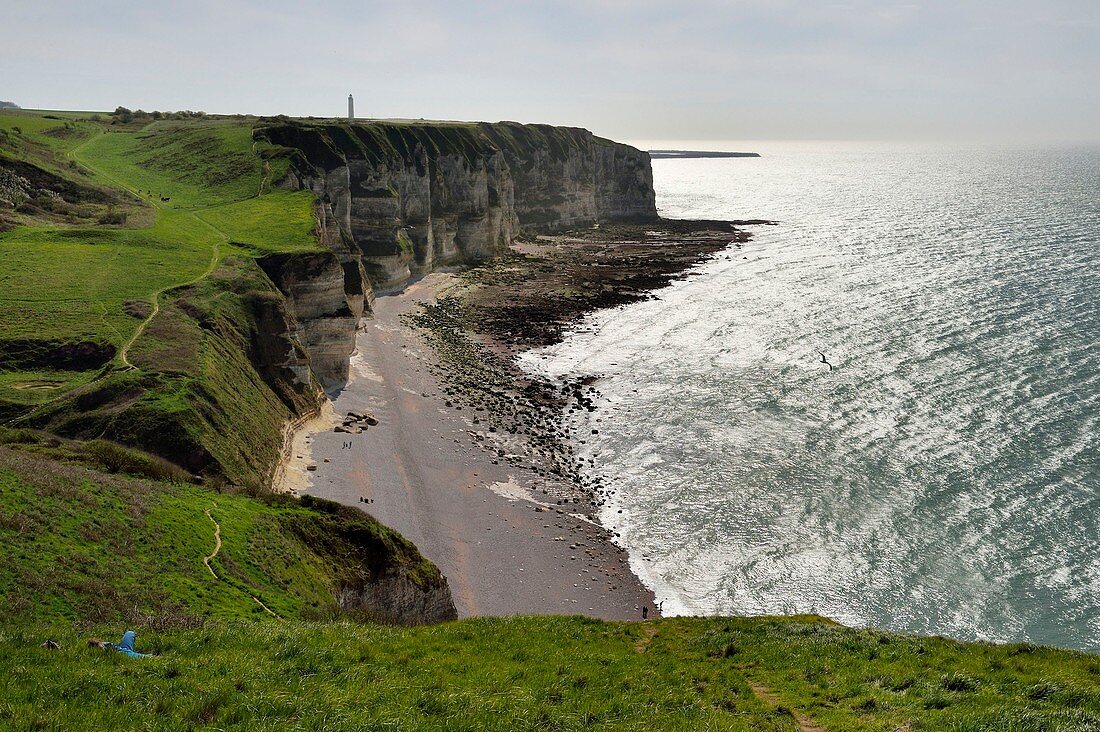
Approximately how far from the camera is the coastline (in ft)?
135

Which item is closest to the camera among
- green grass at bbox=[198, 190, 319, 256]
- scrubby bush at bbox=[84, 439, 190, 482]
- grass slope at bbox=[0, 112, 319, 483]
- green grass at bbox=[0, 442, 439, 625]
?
green grass at bbox=[0, 442, 439, 625]

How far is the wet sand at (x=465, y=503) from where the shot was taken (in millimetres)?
40094

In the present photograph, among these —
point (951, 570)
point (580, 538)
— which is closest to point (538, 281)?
point (580, 538)

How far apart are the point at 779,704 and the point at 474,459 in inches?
1525

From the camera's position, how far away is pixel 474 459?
54781mm

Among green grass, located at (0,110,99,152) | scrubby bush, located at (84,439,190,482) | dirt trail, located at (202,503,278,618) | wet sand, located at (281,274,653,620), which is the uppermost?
green grass, located at (0,110,99,152)

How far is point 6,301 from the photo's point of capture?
46.6 meters

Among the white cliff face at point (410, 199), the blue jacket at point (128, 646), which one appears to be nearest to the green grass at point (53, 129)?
the white cliff face at point (410, 199)

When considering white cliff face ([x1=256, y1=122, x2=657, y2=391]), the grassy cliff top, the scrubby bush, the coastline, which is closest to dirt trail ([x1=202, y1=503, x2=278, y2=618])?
the scrubby bush

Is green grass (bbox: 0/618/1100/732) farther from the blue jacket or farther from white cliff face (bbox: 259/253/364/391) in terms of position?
white cliff face (bbox: 259/253/364/391)

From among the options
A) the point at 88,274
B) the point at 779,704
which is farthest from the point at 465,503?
the point at 779,704

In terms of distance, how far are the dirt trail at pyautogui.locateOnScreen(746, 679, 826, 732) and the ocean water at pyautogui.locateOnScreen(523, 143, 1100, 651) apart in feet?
65.4

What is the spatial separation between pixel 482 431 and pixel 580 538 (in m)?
17.1

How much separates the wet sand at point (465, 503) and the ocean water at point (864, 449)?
3228mm
